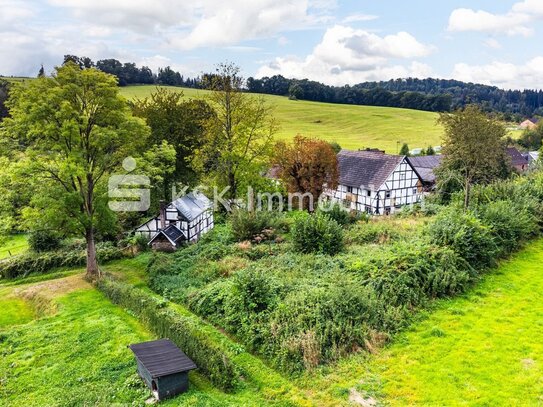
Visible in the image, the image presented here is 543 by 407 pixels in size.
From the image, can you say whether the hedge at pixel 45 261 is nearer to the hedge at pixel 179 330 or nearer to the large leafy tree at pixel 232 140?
the hedge at pixel 179 330

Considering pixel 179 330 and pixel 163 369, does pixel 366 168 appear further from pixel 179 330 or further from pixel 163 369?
pixel 163 369

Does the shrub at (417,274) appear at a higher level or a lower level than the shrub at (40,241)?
higher

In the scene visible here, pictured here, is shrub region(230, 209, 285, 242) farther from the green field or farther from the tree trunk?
the green field

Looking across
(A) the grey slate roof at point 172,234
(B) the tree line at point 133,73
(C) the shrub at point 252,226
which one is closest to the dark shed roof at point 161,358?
(C) the shrub at point 252,226

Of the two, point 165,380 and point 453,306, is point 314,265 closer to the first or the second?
point 453,306

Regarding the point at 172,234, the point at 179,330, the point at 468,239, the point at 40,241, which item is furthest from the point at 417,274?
the point at 40,241

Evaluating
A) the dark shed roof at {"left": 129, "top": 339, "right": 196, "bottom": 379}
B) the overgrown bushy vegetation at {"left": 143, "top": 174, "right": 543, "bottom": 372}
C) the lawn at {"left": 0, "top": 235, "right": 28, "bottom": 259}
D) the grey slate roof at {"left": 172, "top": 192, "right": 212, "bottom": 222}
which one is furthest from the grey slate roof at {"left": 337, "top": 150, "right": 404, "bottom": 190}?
the lawn at {"left": 0, "top": 235, "right": 28, "bottom": 259}

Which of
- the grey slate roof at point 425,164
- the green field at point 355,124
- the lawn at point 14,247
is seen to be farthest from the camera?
the green field at point 355,124

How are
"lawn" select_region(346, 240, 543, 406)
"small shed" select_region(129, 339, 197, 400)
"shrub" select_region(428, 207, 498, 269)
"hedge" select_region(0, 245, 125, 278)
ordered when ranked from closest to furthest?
"lawn" select_region(346, 240, 543, 406) < "small shed" select_region(129, 339, 197, 400) < "shrub" select_region(428, 207, 498, 269) < "hedge" select_region(0, 245, 125, 278)
